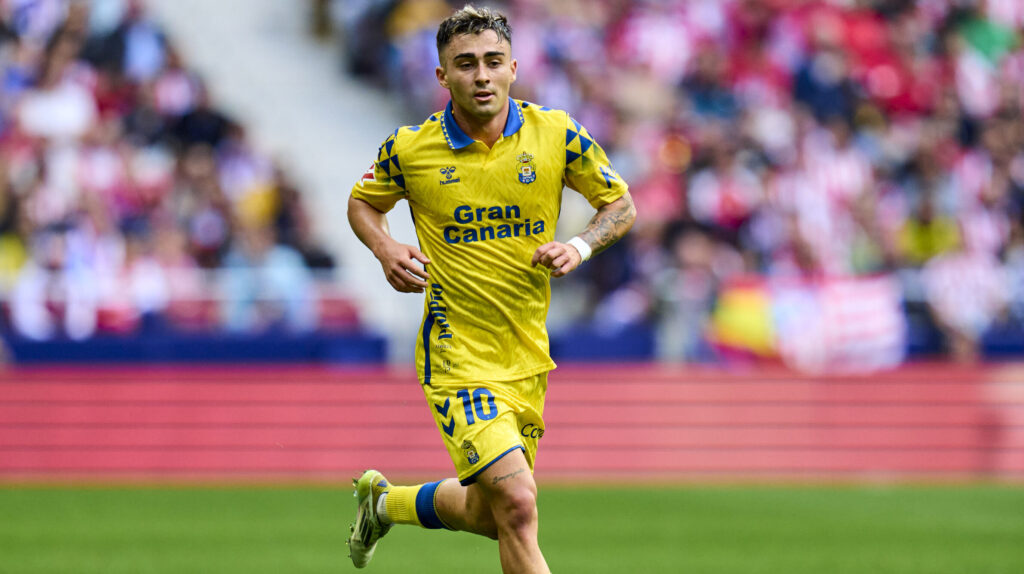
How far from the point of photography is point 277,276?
15.0 m

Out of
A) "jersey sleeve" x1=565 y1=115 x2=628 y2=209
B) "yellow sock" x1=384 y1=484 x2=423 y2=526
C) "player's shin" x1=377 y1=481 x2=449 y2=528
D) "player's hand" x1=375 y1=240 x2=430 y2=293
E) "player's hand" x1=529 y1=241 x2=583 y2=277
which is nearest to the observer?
"player's hand" x1=529 y1=241 x2=583 y2=277

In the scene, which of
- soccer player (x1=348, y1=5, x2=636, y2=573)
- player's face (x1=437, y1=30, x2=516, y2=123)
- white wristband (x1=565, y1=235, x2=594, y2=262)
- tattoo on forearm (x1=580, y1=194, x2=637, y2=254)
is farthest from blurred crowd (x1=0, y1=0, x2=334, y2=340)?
white wristband (x1=565, y1=235, x2=594, y2=262)

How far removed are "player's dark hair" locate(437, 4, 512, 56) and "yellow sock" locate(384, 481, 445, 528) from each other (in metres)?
2.06

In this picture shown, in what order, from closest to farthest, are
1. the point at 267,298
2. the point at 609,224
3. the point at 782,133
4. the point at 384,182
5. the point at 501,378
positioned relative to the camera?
the point at 501,378, the point at 609,224, the point at 384,182, the point at 267,298, the point at 782,133

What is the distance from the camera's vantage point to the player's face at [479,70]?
21.3 ft

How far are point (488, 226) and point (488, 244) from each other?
0.08m

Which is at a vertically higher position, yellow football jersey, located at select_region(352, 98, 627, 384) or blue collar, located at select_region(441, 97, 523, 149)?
blue collar, located at select_region(441, 97, 523, 149)

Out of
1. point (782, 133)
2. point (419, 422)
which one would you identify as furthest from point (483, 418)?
point (782, 133)

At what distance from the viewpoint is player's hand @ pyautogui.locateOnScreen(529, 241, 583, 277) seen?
6.21 meters

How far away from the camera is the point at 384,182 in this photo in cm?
690

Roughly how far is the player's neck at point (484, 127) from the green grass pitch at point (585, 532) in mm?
3133

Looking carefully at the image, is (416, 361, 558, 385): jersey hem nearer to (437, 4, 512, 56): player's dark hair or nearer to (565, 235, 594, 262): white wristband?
(565, 235, 594, 262): white wristband

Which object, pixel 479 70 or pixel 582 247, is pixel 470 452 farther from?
pixel 479 70

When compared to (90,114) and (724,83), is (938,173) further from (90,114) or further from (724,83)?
(90,114)
